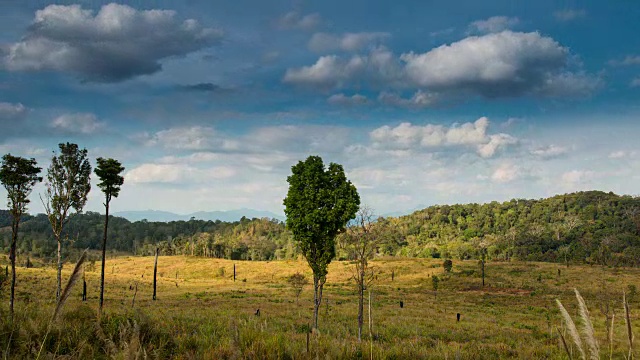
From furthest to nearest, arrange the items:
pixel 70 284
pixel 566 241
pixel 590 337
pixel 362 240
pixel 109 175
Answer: pixel 566 241
pixel 109 175
pixel 362 240
pixel 70 284
pixel 590 337

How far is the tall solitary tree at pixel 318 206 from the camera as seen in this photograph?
1109 inches

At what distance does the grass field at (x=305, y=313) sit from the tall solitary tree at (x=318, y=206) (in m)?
5.74

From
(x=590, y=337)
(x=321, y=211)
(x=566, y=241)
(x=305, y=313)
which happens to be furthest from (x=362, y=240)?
(x=566, y=241)

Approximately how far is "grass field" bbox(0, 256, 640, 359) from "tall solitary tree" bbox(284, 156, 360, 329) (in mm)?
5739

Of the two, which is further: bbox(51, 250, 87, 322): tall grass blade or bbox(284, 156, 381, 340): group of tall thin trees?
bbox(284, 156, 381, 340): group of tall thin trees

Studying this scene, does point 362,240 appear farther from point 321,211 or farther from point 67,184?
point 67,184

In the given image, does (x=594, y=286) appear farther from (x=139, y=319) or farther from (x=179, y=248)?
(x=179, y=248)

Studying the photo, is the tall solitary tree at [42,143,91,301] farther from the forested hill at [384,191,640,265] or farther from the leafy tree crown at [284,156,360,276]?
the forested hill at [384,191,640,265]

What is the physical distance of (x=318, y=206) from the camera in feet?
93.5

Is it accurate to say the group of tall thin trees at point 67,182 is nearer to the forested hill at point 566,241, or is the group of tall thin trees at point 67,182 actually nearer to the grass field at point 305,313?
the grass field at point 305,313

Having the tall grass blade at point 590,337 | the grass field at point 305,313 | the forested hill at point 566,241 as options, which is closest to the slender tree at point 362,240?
the grass field at point 305,313

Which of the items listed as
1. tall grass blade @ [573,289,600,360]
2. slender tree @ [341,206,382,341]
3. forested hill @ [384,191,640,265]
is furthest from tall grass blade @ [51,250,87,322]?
forested hill @ [384,191,640,265]

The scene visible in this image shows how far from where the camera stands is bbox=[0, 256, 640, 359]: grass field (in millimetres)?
6273

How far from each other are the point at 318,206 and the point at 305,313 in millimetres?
18809
